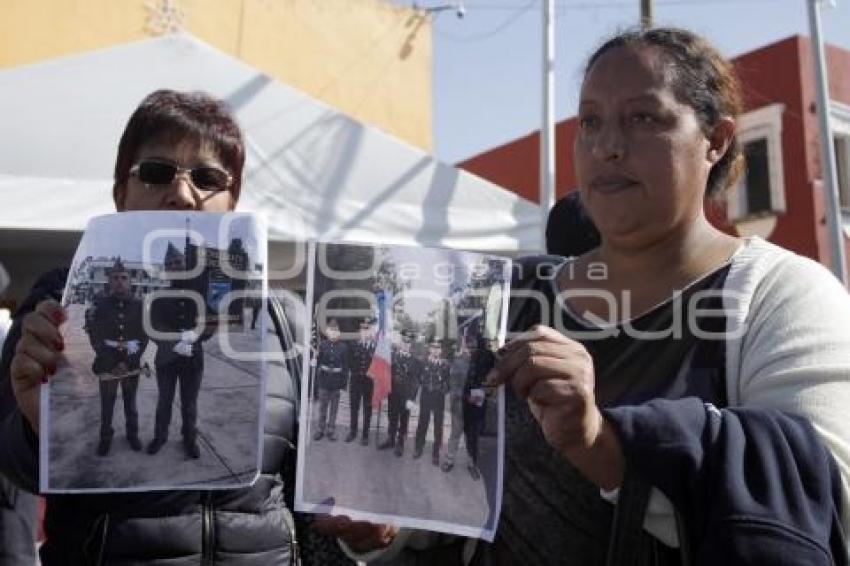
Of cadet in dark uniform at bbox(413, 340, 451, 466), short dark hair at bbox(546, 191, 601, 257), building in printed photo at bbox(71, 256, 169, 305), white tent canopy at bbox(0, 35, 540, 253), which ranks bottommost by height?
cadet in dark uniform at bbox(413, 340, 451, 466)

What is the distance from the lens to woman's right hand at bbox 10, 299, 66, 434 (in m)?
0.99

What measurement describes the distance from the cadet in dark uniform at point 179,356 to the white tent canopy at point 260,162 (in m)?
2.66

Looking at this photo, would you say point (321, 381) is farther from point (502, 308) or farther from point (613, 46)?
point (613, 46)

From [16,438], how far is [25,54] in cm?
640

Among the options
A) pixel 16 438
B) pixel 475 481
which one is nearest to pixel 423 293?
pixel 475 481

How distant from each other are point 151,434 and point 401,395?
321 mm

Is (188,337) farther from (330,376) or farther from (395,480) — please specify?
(395,480)

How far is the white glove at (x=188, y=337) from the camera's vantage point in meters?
1.00

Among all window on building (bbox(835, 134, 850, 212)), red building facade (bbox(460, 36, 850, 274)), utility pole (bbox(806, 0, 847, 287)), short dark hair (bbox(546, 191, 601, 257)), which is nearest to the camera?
short dark hair (bbox(546, 191, 601, 257))

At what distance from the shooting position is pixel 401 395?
3.07 feet

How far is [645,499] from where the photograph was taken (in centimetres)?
84

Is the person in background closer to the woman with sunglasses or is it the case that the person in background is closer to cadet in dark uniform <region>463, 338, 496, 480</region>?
cadet in dark uniform <region>463, 338, 496, 480</region>

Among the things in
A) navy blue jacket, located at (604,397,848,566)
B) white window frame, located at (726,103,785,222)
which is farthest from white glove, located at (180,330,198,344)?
white window frame, located at (726,103,785,222)

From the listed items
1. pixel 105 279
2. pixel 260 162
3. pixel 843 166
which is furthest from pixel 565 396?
pixel 843 166
